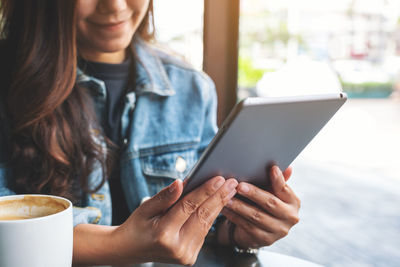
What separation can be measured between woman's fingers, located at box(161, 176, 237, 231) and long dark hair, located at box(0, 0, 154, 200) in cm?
41

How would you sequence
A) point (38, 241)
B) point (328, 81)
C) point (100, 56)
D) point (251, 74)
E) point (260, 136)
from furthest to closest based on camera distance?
point (328, 81)
point (251, 74)
point (100, 56)
point (260, 136)
point (38, 241)

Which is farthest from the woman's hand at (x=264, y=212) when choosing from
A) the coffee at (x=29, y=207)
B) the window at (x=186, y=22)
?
the window at (x=186, y=22)

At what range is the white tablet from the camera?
0.55 meters

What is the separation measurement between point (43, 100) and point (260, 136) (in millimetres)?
519

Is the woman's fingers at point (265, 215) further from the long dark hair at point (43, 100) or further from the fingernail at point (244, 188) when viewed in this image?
the long dark hair at point (43, 100)

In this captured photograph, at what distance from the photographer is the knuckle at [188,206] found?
0.64m

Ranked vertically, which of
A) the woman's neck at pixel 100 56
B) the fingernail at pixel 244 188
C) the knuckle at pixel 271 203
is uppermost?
the woman's neck at pixel 100 56

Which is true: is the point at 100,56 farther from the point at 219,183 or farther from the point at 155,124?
the point at 219,183

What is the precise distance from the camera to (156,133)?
45.4 inches

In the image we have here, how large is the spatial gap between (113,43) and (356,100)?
28.9 feet

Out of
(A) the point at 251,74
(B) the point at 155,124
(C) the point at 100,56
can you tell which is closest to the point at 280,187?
(B) the point at 155,124

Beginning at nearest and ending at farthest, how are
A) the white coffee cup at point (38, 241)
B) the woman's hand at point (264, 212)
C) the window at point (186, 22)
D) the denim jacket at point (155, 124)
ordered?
the white coffee cup at point (38, 241), the woman's hand at point (264, 212), the denim jacket at point (155, 124), the window at point (186, 22)

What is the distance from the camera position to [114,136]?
1.13 metres

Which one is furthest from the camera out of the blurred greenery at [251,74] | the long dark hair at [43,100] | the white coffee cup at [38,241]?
the blurred greenery at [251,74]
